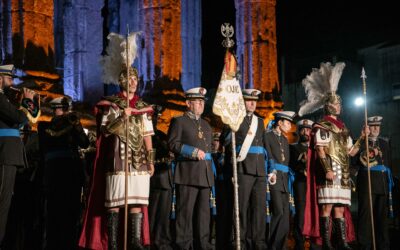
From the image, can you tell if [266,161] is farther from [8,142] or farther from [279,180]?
[8,142]

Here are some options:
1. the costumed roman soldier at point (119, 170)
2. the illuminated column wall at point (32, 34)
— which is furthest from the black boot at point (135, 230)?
the illuminated column wall at point (32, 34)

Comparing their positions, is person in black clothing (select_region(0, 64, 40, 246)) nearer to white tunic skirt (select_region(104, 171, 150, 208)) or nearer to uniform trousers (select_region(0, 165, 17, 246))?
uniform trousers (select_region(0, 165, 17, 246))

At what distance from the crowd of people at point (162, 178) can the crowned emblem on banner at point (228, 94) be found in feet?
3.06

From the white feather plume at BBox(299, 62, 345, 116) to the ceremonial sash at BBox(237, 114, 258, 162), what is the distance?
3.40 ft

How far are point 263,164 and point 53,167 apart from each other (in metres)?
3.17

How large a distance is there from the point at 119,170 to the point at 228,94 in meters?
1.72

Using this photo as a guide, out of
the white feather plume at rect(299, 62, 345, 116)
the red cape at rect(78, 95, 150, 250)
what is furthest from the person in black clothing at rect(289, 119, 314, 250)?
the red cape at rect(78, 95, 150, 250)

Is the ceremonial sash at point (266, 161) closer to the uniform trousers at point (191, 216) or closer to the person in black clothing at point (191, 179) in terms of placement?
the person in black clothing at point (191, 179)

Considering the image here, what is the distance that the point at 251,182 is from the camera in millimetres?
10742

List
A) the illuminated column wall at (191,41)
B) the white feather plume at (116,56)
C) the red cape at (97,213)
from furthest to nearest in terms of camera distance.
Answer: the illuminated column wall at (191,41)
the white feather plume at (116,56)
the red cape at (97,213)

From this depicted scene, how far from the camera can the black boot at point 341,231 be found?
35.1ft

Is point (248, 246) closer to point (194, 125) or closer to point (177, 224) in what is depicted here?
point (177, 224)

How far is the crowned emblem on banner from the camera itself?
9.12 metres

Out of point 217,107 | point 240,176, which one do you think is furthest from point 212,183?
point 217,107
